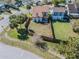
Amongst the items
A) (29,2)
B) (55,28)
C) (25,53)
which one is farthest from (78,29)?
(29,2)

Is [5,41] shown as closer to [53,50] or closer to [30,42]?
[30,42]

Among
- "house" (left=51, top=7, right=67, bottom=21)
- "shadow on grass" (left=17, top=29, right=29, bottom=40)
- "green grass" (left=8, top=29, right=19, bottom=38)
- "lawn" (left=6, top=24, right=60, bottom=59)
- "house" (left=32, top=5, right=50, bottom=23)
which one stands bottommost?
"house" (left=51, top=7, right=67, bottom=21)

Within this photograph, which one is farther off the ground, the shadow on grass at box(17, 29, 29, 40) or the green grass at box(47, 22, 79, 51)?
the shadow on grass at box(17, 29, 29, 40)

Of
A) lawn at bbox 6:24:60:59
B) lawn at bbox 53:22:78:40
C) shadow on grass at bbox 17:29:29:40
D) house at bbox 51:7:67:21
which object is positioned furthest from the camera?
house at bbox 51:7:67:21

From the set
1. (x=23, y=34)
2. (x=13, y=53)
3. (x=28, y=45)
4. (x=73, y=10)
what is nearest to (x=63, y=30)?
(x=23, y=34)

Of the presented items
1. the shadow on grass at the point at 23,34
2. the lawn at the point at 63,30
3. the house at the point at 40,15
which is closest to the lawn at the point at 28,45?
the shadow on grass at the point at 23,34

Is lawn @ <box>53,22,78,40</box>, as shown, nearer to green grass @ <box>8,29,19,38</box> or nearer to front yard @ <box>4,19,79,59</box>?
front yard @ <box>4,19,79,59</box>

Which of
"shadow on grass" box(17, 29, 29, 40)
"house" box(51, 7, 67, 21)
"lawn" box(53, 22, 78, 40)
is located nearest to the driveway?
"shadow on grass" box(17, 29, 29, 40)

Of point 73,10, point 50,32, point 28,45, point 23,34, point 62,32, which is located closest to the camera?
point 28,45

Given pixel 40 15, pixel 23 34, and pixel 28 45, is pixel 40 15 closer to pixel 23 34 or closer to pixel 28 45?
pixel 23 34
